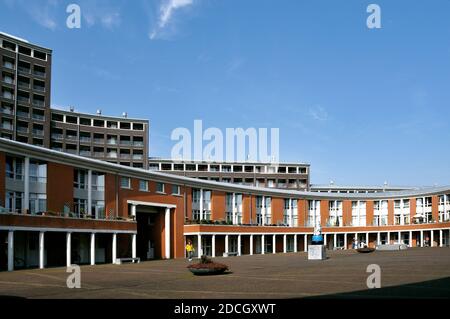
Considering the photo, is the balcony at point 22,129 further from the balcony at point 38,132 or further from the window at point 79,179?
the window at point 79,179

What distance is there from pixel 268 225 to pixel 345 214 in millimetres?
19244

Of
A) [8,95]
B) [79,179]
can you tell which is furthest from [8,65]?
[79,179]

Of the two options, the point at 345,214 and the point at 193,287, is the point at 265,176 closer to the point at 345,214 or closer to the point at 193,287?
the point at 345,214

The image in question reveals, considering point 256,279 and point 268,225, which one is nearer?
point 256,279

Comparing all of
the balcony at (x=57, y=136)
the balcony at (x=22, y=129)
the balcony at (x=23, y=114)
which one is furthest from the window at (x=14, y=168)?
the balcony at (x=57, y=136)

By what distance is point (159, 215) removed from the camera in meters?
60.9

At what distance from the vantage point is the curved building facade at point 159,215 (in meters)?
43.1

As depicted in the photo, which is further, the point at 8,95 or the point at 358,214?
the point at 8,95

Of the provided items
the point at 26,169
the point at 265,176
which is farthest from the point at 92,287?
the point at 265,176

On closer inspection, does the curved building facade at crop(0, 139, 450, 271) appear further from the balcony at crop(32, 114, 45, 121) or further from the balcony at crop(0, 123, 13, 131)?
the balcony at crop(32, 114, 45, 121)

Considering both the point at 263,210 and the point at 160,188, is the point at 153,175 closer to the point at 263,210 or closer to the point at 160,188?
the point at 160,188

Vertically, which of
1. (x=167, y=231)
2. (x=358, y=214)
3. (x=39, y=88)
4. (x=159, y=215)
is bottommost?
(x=167, y=231)

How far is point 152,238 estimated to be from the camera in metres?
61.0

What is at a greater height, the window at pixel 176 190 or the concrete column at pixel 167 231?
the window at pixel 176 190
